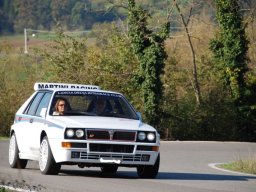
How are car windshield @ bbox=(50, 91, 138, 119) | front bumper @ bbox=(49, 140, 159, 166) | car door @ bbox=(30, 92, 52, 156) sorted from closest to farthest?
front bumper @ bbox=(49, 140, 159, 166) < car door @ bbox=(30, 92, 52, 156) < car windshield @ bbox=(50, 91, 138, 119)

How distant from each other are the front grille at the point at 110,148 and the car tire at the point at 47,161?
73 centimetres

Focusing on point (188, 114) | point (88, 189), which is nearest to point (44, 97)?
point (88, 189)

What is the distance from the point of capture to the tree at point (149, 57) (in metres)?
38.3

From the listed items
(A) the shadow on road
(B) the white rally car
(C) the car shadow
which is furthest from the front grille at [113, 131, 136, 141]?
(A) the shadow on road

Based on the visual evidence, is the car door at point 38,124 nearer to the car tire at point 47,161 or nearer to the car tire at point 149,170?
the car tire at point 47,161

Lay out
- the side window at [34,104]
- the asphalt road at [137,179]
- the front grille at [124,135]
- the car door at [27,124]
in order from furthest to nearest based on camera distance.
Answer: the side window at [34,104], the car door at [27,124], the front grille at [124,135], the asphalt road at [137,179]

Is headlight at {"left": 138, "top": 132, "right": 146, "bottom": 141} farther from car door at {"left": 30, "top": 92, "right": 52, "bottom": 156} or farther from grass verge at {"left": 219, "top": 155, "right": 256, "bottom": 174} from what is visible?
grass verge at {"left": 219, "top": 155, "right": 256, "bottom": 174}

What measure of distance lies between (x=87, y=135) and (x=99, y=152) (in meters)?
0.35

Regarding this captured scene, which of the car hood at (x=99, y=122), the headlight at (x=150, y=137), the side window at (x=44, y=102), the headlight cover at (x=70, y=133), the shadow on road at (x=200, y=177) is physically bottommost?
the shadow on road at (x=200, y=177)

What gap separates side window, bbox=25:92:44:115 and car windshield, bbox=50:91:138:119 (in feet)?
2.11

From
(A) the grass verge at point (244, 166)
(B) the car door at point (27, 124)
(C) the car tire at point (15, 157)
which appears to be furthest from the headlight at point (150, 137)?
(A) the grass verge at point (244, 166)

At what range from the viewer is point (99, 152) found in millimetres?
15484

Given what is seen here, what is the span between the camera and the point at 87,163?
15508 millimetres

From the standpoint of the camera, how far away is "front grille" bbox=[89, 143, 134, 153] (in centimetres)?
1550
